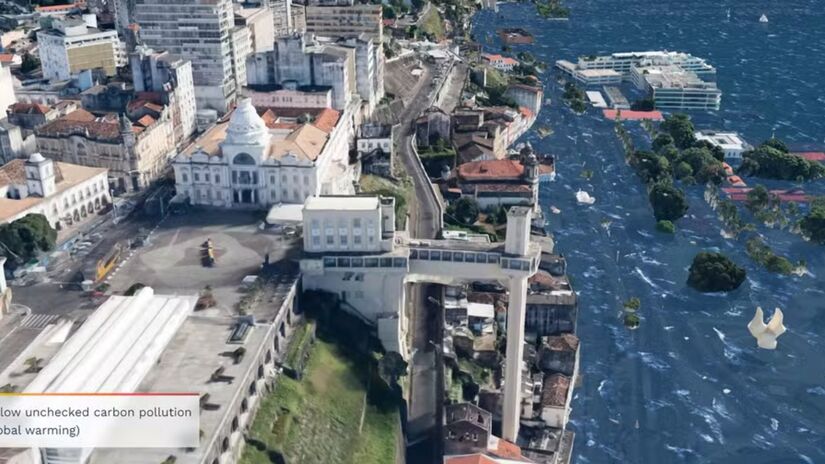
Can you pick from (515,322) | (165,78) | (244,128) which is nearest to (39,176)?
(244,128)

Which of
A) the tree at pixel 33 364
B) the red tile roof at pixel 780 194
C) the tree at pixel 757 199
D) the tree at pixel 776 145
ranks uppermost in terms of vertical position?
the tree at pixel 33 364

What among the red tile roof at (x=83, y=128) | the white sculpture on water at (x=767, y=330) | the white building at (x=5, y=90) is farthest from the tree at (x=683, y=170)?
the white building at (x=5, y=90)

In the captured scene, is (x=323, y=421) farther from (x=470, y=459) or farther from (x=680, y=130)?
(x=680, y=130)

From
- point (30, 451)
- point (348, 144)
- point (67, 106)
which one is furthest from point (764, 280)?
point (67, 106)

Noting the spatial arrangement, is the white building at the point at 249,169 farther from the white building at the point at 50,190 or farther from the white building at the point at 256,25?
the white building at the point at 256,25

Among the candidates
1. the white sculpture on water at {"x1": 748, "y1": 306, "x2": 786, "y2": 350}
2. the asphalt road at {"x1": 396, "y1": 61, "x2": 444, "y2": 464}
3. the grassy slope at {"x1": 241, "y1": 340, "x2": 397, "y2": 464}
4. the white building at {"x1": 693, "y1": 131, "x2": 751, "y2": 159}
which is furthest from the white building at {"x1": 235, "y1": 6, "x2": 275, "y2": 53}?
the white sculpture on water at {"x1": 748, "y1": 306, "x2": 786, "y2": 350}
